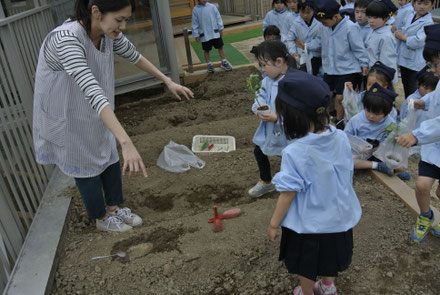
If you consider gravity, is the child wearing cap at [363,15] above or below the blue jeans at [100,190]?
above

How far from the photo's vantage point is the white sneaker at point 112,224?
9.99 feet

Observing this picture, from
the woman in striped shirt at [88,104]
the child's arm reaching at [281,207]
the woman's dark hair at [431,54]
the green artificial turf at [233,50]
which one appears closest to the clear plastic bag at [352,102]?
the woman's dark hair at [431,54]

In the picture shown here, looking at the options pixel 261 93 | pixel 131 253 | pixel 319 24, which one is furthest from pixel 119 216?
pixel 319 24

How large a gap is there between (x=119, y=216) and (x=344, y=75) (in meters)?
3.44

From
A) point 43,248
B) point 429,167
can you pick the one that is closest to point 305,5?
point 429,167

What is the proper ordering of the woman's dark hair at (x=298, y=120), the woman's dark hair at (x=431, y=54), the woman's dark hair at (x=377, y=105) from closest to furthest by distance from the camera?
the woman's dark hair at (x=298, y=120) < the woman's dark hair at (x=431, y=54) < the woman's dark hair at (x=377, y=105)

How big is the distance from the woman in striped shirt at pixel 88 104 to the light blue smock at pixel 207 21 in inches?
208

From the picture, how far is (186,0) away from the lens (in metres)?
12.6

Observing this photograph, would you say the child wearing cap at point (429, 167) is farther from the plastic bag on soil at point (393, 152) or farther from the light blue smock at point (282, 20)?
the light blue smock at point (282, 20)

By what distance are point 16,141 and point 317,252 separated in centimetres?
255

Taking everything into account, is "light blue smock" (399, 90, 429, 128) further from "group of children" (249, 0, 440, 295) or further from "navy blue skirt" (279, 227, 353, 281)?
"navy blue skirt" (279, 227, 353, 281)

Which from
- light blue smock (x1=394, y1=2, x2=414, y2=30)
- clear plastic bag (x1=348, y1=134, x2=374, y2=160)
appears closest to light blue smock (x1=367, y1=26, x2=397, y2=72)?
clear plastic bag (x1=348, y1=134, x2=374, y2=160)

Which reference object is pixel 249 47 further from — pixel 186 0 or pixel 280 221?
pixel 280 221

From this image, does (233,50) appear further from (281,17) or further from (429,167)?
(429,167)
